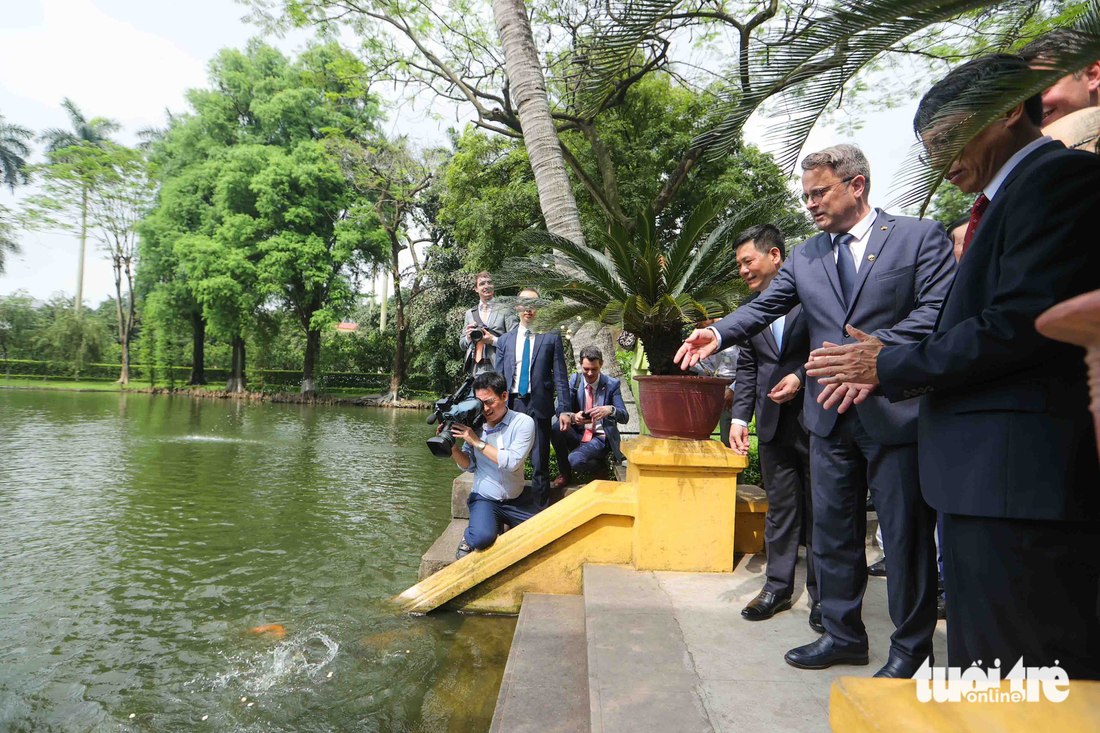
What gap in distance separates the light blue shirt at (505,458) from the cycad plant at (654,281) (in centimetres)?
84

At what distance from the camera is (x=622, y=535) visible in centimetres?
397

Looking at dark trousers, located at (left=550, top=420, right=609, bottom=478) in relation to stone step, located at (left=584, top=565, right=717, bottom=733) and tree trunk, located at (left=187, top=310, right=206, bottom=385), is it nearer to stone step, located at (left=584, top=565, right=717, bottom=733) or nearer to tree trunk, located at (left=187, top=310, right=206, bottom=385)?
stone step, located at (left=584, top=565, right=717, bottom=733)

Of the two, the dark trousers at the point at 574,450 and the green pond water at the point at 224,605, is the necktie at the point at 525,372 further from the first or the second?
the green pond water at the point at 224,605

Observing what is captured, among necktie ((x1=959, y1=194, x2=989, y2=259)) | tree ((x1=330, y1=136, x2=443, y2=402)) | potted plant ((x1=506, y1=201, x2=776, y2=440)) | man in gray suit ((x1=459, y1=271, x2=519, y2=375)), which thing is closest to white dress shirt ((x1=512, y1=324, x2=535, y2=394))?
man in gray suit ((x1=459, y1=271, x2=519, y2=375))

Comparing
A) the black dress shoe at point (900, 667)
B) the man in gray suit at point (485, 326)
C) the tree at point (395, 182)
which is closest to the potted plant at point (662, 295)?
the man in gray suit at point (485, 326)

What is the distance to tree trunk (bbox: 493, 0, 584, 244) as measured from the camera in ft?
21.6

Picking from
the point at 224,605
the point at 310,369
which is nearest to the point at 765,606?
the point at 224,605

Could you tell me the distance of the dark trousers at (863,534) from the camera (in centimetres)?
224

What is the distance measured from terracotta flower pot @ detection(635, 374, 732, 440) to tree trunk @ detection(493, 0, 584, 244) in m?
3.20

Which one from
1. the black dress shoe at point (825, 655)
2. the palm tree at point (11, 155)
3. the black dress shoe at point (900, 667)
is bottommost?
the black dress shoe at point (825, 655)

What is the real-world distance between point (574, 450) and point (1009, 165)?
15.9ft

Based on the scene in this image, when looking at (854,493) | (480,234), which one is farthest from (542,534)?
(480,234)

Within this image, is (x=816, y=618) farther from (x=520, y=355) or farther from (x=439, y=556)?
(x=520, y=355)

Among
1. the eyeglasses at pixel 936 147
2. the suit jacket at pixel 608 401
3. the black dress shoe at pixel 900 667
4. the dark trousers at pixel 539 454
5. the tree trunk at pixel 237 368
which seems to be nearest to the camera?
the eyeglasses at pixel 936 147
